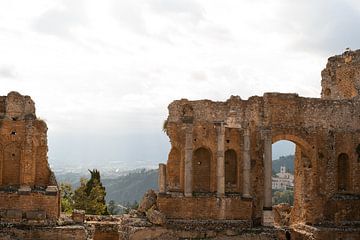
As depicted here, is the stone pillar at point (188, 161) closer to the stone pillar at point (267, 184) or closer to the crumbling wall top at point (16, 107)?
the stone pillar at point (267, 184)

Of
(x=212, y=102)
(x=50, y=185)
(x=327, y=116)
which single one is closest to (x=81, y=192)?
(x=50, y=185)

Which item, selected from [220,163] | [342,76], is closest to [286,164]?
[342,76]

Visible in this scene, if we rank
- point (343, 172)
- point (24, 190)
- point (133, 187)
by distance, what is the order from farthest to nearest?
point (133, 187) < point (343, 172) < point (24, 190)

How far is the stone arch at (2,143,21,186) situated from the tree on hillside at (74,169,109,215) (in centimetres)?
1464

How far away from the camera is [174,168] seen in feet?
89.5

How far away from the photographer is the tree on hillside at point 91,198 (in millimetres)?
40594

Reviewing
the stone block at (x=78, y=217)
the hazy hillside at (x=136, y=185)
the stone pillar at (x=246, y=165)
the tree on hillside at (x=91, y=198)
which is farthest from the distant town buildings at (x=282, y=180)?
the stone block at (x=78, y=217)

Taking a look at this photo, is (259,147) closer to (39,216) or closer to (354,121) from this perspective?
(354,121)

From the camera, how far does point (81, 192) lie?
42.0 metres

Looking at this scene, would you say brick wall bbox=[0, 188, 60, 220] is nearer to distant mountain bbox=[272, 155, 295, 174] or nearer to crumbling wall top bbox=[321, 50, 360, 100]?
crumbling wall top bbox=[321, 50, 360, 100]

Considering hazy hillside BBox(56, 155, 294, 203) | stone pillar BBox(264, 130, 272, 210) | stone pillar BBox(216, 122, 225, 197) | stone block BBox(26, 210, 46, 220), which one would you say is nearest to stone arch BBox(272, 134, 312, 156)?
stone pillar BBox(264, 130, 272, 210)

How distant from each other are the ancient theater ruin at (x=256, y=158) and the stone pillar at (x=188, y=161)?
49 millimetres

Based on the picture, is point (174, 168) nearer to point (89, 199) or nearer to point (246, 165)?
point (246, 165)

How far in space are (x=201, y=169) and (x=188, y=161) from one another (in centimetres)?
164
